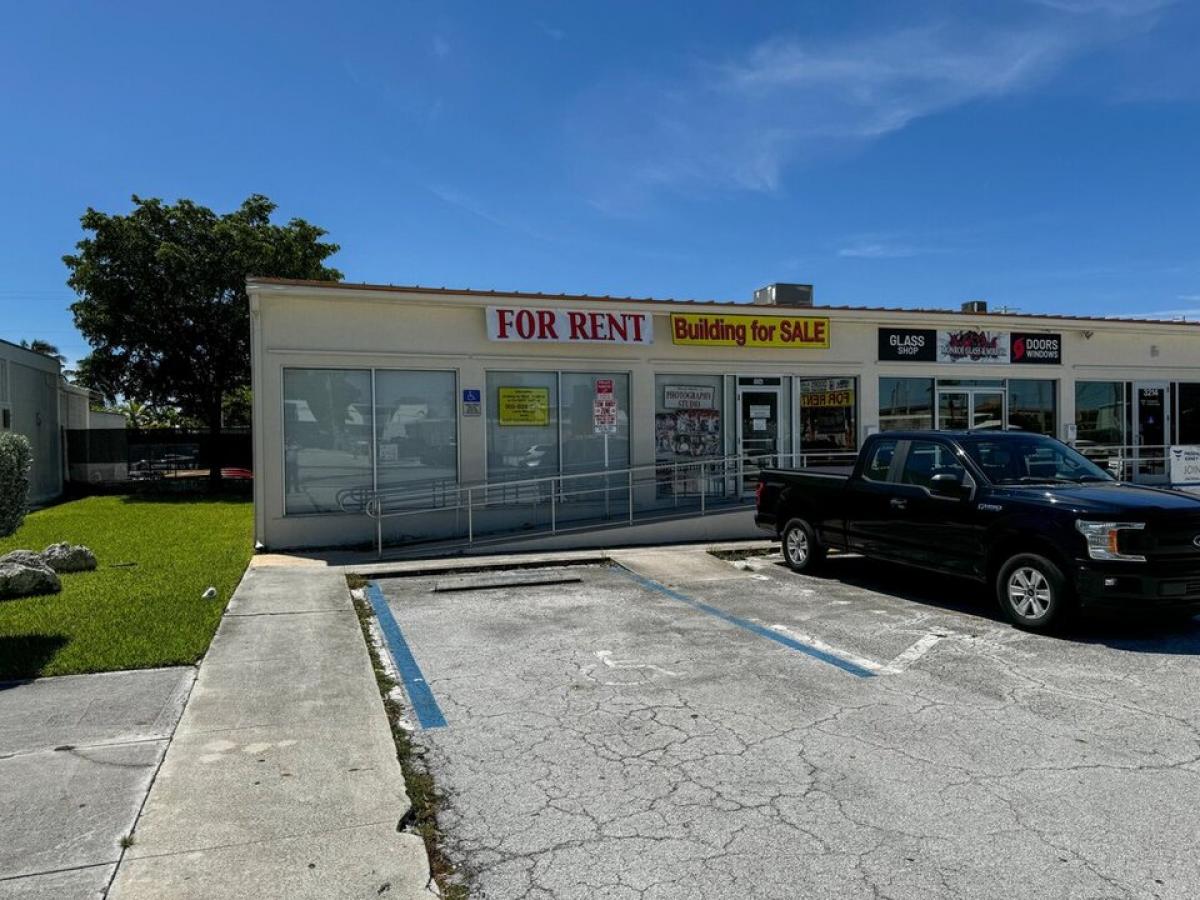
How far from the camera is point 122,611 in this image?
26.5ft

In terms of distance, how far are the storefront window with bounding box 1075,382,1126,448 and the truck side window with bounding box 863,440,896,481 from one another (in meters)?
10.9

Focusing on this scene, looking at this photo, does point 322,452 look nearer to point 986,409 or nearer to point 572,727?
point 572,727

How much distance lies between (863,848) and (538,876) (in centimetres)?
143

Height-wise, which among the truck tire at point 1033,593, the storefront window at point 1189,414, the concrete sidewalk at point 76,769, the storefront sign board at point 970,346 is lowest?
the concrete sidewalk at point 76,769

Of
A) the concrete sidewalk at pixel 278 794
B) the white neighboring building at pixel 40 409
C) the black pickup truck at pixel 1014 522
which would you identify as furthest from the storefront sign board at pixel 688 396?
the white neighboring building at pixel 40 409

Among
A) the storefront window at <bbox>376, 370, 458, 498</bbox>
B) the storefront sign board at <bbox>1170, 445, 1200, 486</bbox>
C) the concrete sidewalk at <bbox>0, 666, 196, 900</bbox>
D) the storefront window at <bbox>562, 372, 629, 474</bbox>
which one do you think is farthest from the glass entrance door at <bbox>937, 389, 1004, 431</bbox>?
the concrete sidewalk at <bbox>0, 666, 196, 900</bbox>

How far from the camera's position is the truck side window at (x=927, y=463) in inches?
336

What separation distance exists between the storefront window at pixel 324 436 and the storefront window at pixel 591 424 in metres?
3.37

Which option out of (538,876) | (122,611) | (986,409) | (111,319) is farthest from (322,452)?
(111,319)

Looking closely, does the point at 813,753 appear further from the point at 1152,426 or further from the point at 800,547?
the point at 1152,426

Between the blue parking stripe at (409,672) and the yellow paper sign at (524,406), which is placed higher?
the yellow paper sign at (524,406)

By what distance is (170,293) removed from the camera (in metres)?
25.1

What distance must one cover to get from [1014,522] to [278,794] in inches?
253

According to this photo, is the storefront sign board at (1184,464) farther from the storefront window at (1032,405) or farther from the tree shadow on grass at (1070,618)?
the tree shadow on grass at (1070,618)
